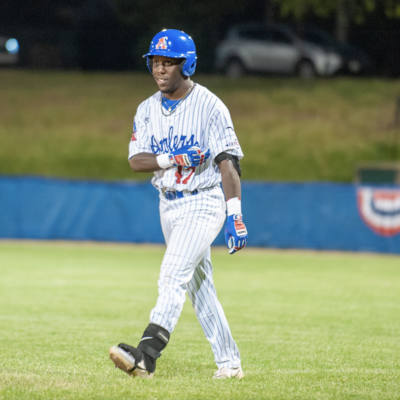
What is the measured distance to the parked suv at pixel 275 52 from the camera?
3047 cm

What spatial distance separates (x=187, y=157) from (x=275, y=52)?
1062 inches

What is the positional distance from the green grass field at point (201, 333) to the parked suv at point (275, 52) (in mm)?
16318

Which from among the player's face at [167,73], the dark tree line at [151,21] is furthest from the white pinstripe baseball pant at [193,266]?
the dark tree line at [151,21]

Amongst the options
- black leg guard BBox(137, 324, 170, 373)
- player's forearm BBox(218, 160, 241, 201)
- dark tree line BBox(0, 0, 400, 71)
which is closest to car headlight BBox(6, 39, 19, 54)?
dark tree line BBox(0, 0, 400, 71)

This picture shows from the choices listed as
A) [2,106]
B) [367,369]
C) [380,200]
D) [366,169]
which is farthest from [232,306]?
[2,106]

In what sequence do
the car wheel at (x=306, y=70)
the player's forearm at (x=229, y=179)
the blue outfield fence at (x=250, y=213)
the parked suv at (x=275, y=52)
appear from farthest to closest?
1. the car wheel at (x=306, y=70)
2. the parked suv at (x=275, y=52)
3. the blue outfield fence at (x=250, y=213)
4. the player's forearm at (x=229, y=179)

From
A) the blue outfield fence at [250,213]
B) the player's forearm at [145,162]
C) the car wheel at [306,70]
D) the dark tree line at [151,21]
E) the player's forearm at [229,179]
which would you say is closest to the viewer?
the player's forearm at [229,179]

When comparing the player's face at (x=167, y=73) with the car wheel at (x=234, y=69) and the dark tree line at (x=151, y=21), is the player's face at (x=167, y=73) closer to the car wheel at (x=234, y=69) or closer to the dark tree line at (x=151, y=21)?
the dark tree line at (x=151, y=21)

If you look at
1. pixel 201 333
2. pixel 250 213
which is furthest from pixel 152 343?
pixel 250 213

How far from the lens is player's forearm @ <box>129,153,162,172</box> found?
495 cm

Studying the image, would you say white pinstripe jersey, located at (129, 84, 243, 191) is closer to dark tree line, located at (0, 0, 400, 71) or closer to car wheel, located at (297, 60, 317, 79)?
dark tree line, located at (0, 0, 400, 71)

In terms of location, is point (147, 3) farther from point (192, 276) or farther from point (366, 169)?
point (192, 276)

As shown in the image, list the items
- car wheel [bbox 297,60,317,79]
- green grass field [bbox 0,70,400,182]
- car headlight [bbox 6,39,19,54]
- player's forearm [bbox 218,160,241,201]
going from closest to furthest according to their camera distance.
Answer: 1. player's forearm [bbox 218,160,241,201]
2. green grass field [bbox 0,70,400,182]
3. car wheel [bbox 297,60,317,79]
4. car headlight [bbox 6,39,19,54]

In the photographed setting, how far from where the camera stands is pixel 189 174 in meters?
4.93
